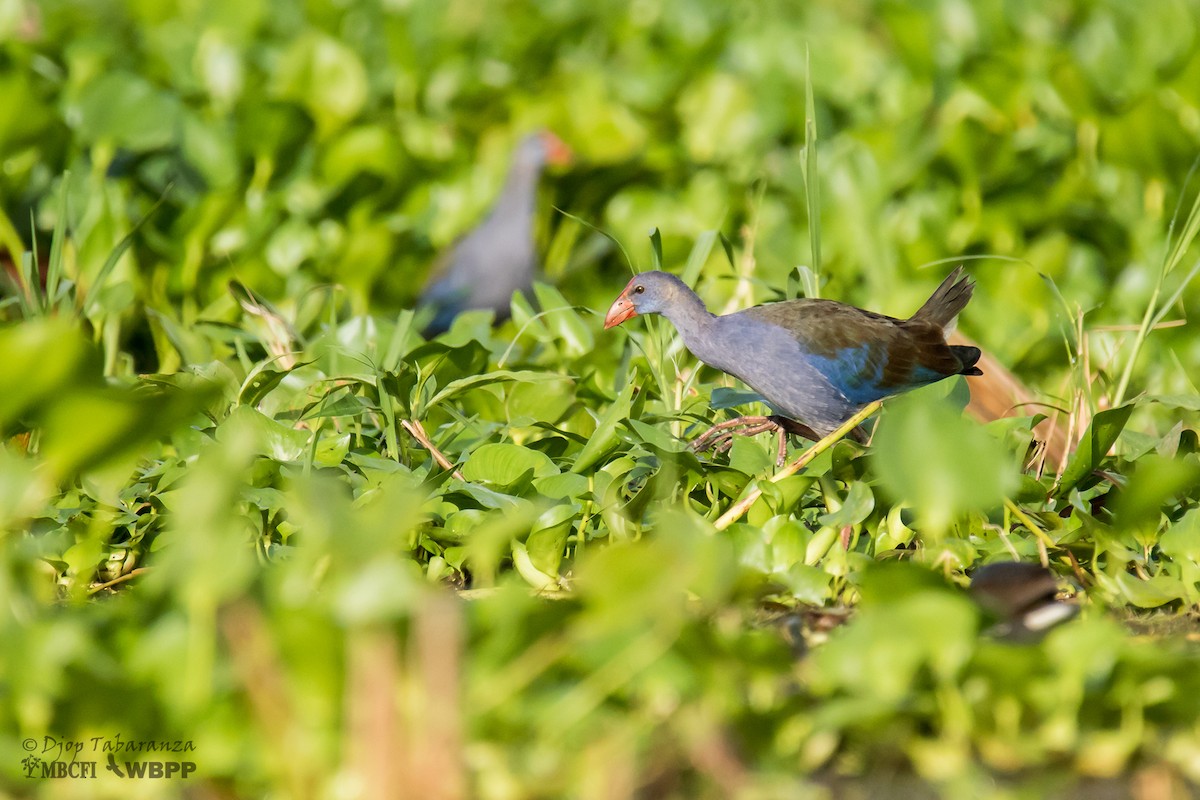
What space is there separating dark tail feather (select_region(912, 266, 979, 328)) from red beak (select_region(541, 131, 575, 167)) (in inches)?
81.8

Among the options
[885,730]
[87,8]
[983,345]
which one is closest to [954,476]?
[885,730]

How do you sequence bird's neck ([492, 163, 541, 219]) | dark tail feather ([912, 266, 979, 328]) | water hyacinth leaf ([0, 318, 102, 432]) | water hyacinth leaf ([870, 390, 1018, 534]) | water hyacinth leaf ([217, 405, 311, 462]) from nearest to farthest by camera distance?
1. water hyacinth leaf ([0, 318, 102, 432])
2. water hyacinth leaf ([870, 390, 1018, 534])
3. water hyacinth leaf ([217, 405, 311, 462])
4. dark tail feather ([912, 266, 979, 328])
5. bird's neck ([492, 163, 541, 219])

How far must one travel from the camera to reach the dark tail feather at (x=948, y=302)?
308 centimetres

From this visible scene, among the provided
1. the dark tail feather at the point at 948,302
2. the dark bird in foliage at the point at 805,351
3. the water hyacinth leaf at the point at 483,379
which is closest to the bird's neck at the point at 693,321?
the dark bird in foliage at the point at 805,351

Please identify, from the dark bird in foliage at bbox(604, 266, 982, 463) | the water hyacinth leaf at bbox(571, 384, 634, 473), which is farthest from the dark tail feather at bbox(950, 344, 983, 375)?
the water hyacinth leaf at bbox(571, 384, 634, 473)

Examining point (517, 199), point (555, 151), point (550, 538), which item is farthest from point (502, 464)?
point (555, 151)

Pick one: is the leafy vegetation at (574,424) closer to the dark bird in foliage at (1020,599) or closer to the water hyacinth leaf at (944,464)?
the water hyacinth leaf at (944,464)

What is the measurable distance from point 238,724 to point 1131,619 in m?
1.28

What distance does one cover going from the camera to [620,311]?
294cm

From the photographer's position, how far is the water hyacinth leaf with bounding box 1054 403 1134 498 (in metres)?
2.21

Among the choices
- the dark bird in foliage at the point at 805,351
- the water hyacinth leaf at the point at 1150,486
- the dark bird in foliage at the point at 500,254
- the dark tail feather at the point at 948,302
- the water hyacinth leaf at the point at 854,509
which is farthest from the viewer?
the dark bird in foliage at the point at 500,254

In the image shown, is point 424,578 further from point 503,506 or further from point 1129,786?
point 1129,786

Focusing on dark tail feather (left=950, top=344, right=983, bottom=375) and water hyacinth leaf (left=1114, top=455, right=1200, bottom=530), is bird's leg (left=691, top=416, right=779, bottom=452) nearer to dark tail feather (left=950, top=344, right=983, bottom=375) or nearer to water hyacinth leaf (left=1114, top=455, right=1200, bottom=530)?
dark tail feather (left=950, top=344, right=983, bottom=375)

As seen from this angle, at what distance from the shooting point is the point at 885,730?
4.90 ft
